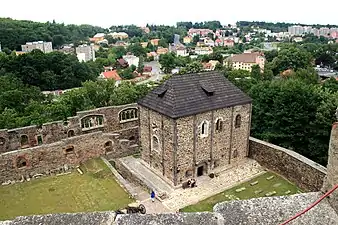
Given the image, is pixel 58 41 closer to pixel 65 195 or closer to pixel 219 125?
pixel 65 195

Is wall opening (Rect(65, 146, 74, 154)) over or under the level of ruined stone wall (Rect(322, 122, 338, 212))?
under

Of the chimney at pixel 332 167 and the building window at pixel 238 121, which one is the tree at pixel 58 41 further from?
the chimney at pixel 332 167

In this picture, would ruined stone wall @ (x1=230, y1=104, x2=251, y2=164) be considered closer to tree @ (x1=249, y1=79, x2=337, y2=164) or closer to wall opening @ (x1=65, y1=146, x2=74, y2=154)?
tree @ (x1=249, y1=79, x2=337, y2=164)

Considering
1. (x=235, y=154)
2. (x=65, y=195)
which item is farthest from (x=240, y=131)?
(x=65, y=195)

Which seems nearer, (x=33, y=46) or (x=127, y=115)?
(x=127, y=115)

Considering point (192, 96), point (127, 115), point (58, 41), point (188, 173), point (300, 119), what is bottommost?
point (188, 173)

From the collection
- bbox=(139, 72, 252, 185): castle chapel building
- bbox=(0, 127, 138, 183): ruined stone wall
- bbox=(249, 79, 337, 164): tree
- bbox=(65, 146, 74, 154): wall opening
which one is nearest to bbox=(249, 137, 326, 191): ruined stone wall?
bbox=(139, 72, 252, 185): castle chapel building
